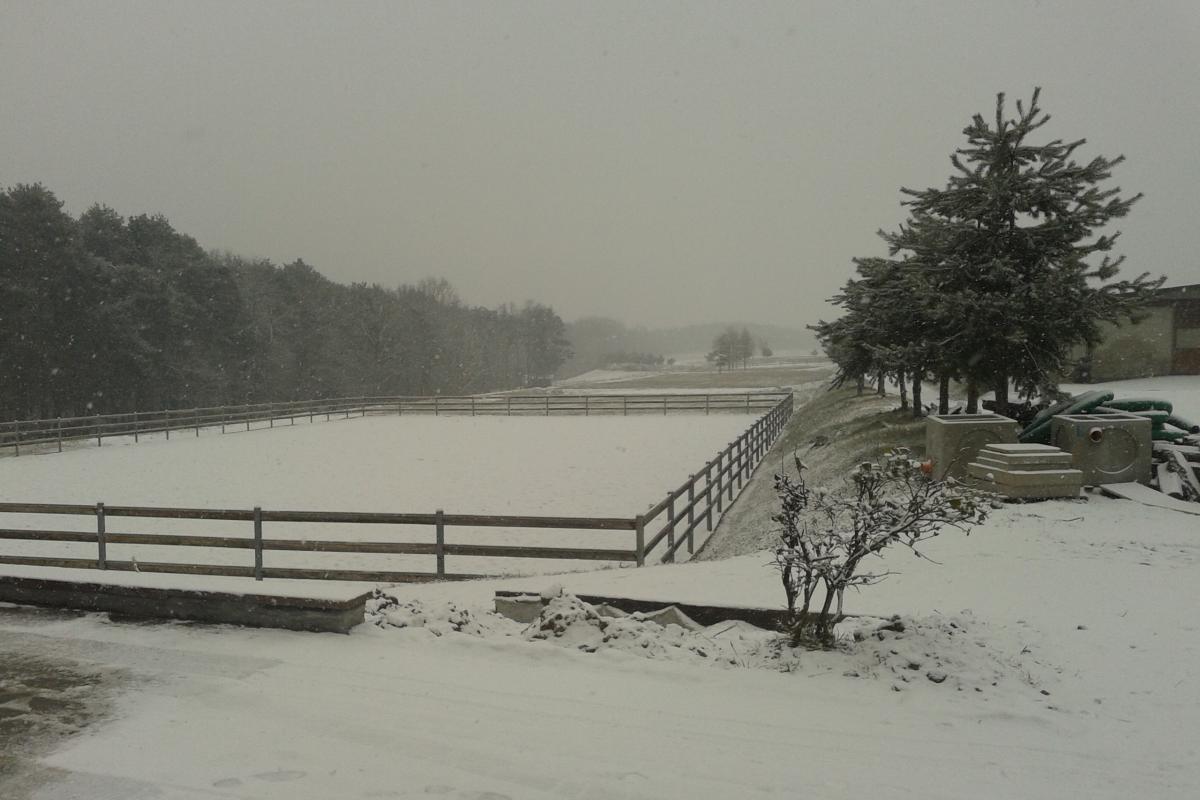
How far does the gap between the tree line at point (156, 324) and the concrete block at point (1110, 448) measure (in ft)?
151

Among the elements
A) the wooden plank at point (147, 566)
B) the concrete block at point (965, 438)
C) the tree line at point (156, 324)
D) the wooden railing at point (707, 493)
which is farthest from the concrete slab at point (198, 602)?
the tree line at point (156, 324)

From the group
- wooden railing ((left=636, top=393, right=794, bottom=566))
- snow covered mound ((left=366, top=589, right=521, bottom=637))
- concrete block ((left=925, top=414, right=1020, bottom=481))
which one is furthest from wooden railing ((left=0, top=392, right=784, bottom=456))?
snow covered mound ((left=366, top=589, right=521, bottom=637))

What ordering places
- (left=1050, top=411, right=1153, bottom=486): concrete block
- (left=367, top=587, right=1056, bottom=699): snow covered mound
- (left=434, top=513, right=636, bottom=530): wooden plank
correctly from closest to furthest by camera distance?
(left=367, top=587, right=1056, bottom=699): snow covered mound < (left=434, top=513, right=636, bottom=530): wooden plank < (left=1050, top=411, right=1153, bottom=486): concrete block

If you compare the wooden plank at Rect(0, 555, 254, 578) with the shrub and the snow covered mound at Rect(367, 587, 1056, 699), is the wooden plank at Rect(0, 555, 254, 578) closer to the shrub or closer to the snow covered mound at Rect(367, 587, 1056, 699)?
the snow covered mound at Rect(367, 587, 1056, 699)

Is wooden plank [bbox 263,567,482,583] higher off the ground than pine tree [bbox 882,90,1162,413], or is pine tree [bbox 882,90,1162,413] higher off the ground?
pine tree [bbox 882,90,1162,413]

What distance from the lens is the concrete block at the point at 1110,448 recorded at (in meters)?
11.5

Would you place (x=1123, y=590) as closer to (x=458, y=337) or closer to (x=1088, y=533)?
(x=1088, y=533)

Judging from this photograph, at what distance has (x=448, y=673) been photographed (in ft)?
16.8

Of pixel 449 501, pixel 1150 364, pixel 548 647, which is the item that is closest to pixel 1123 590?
pixel 548 647

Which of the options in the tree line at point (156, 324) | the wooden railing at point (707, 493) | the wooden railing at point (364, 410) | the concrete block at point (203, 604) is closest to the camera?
the concrete block at point (203, 604)

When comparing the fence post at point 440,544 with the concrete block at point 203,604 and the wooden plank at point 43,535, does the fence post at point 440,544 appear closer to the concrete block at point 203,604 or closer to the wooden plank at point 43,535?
the concrete block at point 203,604

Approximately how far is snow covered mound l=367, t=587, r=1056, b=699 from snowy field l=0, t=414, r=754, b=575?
4.83 metres

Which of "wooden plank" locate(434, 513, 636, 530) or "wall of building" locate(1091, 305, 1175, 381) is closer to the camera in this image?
"wooden plank" locate(434, 513, 636, 530)

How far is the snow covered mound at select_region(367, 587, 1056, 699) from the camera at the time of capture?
16.6 ft
